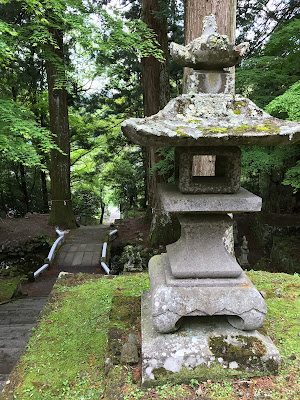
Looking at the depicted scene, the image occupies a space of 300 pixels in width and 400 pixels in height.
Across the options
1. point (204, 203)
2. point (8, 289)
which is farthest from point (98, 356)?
point (8, 289)

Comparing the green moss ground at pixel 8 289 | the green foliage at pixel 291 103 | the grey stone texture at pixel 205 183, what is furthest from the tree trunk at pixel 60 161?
the grey stone texture at pixel 205 183

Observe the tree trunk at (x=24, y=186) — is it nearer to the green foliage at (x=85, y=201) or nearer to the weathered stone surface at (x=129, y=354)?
the green foliage at (x=85, y=201)

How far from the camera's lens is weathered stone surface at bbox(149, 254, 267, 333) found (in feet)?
9.30

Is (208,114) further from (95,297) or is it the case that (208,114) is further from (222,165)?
(95,297)

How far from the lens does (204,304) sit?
2861mm

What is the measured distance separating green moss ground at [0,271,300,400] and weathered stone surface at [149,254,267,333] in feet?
1.67

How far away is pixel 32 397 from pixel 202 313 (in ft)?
5.95

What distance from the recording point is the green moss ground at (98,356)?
2.68 metres

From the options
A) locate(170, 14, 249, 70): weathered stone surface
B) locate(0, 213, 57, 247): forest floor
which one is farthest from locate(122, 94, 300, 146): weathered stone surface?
locate(0, 213, 57, 247): forest floor

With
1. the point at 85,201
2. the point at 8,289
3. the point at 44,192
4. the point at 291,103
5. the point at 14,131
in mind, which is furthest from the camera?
the point at 85,201

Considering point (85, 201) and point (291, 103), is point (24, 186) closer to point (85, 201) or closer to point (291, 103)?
point (85, 201)

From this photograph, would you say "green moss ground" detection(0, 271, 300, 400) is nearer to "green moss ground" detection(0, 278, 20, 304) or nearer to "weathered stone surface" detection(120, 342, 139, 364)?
"weathered stone surface" detection(120, 342, 139, 364)

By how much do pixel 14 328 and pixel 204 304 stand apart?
3.68 m

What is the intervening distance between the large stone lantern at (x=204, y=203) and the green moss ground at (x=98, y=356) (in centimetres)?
17
